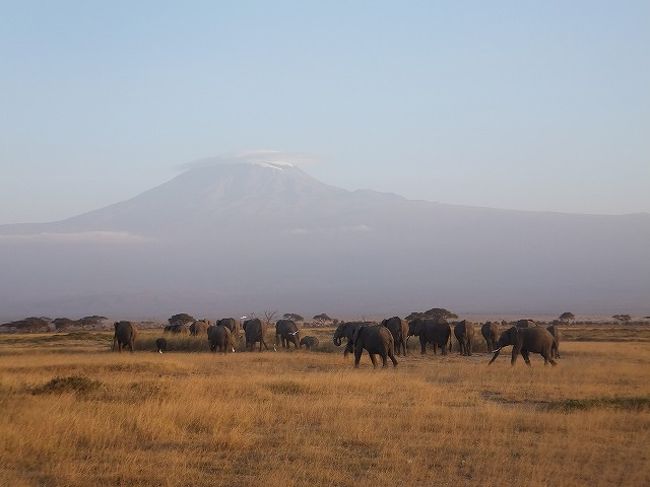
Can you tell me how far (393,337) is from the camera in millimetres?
34438

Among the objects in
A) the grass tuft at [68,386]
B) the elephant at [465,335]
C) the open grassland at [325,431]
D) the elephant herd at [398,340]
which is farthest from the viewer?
the elephant at [465,335]

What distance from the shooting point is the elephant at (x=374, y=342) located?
28.5m

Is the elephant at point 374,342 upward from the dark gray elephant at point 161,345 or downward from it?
upward

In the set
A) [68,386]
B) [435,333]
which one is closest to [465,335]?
[435,333]

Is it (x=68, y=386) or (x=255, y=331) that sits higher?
(x=255, y=331)

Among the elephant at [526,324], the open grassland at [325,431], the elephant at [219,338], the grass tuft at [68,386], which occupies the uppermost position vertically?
the elephant at [526,324]

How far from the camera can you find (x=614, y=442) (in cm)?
1320

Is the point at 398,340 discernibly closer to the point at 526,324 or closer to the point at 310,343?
the point at 526,324

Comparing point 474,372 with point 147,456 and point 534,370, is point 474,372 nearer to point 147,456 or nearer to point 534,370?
point 534,370

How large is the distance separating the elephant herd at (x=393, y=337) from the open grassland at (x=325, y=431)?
5386mm

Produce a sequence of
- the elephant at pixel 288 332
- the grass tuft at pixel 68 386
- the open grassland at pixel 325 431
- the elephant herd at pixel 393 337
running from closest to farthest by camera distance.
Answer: the open grassland at pixel 325 431, the grass tuft at pixel 68 386, the elephant herd at pixel 393 337, the elephant at pixel 288 332

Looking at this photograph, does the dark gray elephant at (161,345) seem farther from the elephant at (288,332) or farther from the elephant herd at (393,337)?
the elephant at (288,332)

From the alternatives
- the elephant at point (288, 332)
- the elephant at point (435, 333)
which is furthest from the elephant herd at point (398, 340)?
the elephant at point (288, 332)

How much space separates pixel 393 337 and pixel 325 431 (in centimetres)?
2072
